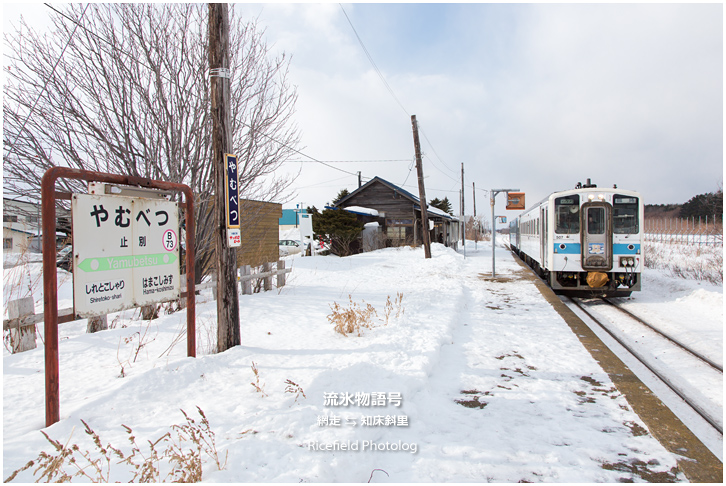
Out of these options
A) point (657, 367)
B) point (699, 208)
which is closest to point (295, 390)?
point (657, 367)

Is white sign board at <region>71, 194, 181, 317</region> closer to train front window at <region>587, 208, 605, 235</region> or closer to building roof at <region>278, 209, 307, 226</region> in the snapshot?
train front window at <region>587, 208, 605, 235</region>

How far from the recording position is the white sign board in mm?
3500

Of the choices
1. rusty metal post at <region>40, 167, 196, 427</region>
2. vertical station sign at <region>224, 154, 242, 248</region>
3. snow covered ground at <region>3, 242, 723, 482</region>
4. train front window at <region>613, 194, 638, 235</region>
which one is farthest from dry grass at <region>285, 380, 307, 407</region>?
train front window at <region>613, 194, 638, 235</region>

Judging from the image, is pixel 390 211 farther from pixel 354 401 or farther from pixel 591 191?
pixel 354 401

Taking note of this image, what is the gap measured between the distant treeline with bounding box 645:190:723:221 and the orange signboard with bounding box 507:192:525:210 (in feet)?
57.3

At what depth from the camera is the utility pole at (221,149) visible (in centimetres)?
494

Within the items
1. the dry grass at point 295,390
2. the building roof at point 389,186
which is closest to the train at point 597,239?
the dry grass at point 295,390

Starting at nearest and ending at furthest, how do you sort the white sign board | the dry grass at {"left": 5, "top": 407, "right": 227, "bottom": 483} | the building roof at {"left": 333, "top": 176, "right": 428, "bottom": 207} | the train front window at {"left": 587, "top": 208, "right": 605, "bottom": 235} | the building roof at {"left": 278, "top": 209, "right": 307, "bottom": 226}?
the dry grass at {"left": 5, "top": 407, "right": 227, "bottom": 483} → the white sign board → the train front window at {"left": 587, "top": 208, "right": 605, "bottom": 235} → the building roof at {"left": 333, "top": 176, "right": 428, "bottom": 207} → the building roof at {"left": 278, "top": 209, "right": 307, "bottom": 226}

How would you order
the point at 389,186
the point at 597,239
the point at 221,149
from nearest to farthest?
the point at 221,149, the point at 597,239, the point at 389,186

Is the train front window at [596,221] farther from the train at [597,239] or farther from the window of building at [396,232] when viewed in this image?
the window of building at [396,232]

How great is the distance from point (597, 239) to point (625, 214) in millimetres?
898

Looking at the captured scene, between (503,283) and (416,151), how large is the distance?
353 inches

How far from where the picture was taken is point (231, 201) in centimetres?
503

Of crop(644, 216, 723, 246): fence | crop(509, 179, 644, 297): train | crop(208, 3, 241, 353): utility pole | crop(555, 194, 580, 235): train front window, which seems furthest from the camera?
crop(644, 216, 723, 246): fence
